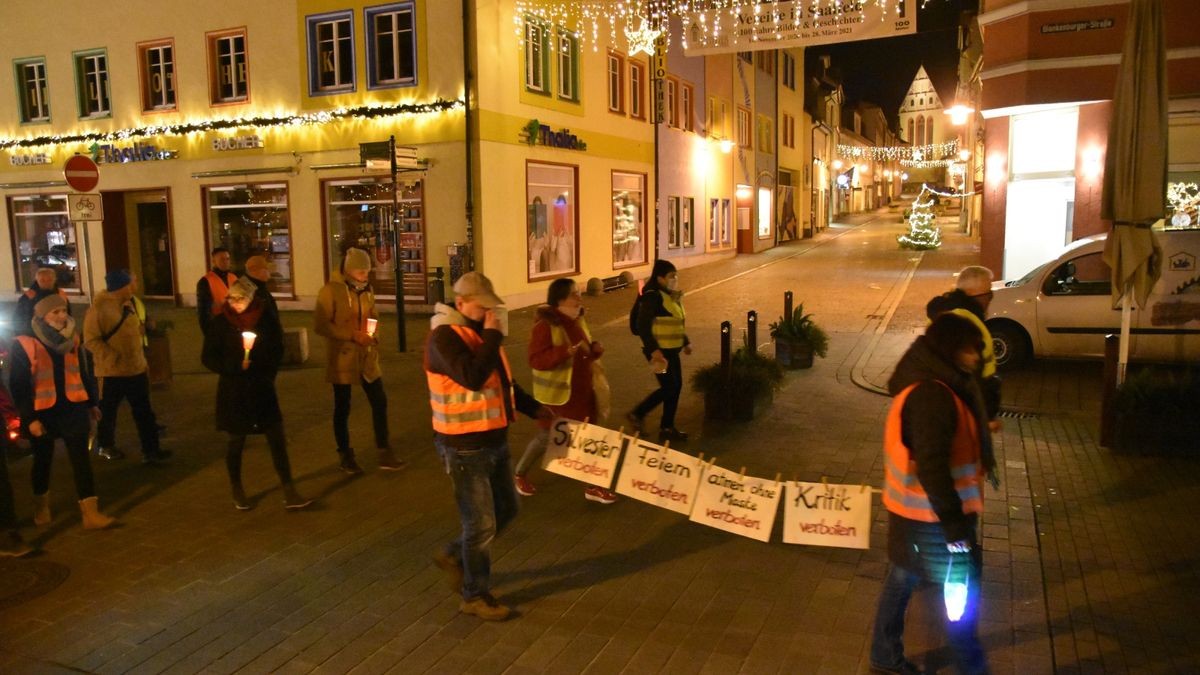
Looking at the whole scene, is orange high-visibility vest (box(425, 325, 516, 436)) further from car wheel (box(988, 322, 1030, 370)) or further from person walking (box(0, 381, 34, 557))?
car wheel (box(988, 322, 1030, 370))

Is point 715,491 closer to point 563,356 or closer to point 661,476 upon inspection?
point 661,476

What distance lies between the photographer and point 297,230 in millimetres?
19297

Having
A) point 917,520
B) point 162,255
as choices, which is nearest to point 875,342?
point 917,520

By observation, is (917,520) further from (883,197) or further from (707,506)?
(883,197)

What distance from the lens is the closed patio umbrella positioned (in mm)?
7277

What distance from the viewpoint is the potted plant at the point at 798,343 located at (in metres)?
11.8

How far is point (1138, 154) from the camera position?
24.0 ft

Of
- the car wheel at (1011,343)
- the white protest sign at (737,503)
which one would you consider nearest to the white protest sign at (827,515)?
the white protest sign at (737,503)

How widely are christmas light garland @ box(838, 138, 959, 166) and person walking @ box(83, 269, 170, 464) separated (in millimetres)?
54929

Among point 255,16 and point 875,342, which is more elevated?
point 255,16

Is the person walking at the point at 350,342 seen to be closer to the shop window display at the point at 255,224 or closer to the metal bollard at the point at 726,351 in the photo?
the metal bollard at the point at 726,351

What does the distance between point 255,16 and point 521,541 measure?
54.9 ft

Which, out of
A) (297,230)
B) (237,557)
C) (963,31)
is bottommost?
(237,557)

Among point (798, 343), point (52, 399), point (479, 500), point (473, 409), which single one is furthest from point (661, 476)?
point (798, 343)
